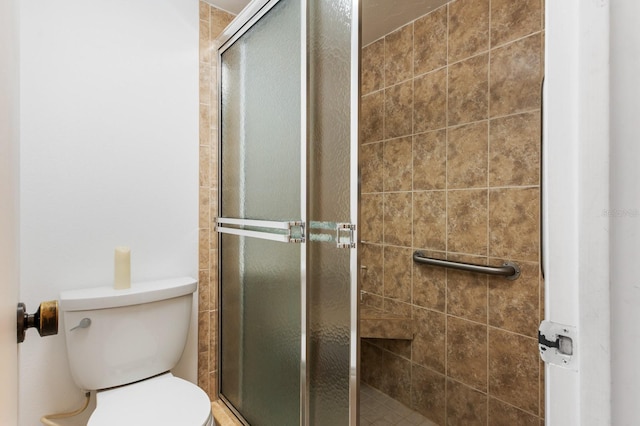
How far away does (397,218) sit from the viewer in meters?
2.02

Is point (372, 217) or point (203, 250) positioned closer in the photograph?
point (203, 250)

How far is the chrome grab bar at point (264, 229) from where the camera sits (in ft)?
3.77

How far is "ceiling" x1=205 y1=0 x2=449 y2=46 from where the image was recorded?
69.0 inches

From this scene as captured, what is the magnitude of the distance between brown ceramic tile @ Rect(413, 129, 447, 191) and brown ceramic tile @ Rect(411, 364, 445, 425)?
101cm

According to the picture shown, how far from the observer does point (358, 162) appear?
2.99ft

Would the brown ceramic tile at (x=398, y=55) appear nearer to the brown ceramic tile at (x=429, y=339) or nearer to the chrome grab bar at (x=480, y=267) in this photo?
the chrome grab bar at (x=480, y=267)

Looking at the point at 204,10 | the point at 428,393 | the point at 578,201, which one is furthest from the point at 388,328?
the point at 204,10

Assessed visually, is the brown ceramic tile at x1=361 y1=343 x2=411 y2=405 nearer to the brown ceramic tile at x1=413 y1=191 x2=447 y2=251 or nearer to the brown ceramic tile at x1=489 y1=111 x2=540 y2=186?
the brown ceramic tile at x1=413 y1=191 x2=447 y2=251

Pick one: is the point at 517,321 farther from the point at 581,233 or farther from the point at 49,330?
the point at 49,330

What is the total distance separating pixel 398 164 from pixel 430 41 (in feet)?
2.23

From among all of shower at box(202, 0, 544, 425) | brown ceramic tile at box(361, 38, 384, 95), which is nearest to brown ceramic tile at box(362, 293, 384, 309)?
shower at box(202, 0, 544, 425)

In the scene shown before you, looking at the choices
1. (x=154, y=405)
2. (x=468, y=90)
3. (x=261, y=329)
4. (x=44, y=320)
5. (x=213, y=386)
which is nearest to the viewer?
(x=44, y=320)

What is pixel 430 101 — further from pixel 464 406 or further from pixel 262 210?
pixel 464 406

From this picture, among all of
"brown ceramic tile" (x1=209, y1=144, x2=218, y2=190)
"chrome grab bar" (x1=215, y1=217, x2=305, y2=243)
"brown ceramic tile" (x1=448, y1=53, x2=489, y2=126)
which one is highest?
"brown ceramic tile" (x1=448, y1=53, x2=489, y2=126)
